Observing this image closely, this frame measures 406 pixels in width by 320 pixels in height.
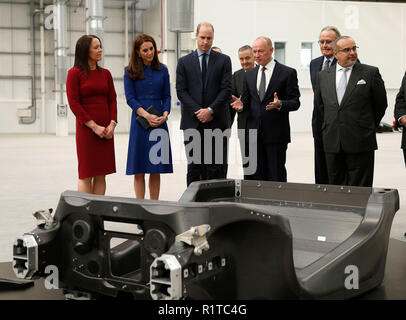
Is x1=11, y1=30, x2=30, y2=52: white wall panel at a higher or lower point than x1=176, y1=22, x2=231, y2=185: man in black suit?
higher

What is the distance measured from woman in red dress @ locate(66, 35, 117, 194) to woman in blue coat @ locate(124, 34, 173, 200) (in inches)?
9.0

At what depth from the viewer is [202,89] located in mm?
5160

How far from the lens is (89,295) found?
2490 millimetres

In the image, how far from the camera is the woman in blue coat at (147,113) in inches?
196

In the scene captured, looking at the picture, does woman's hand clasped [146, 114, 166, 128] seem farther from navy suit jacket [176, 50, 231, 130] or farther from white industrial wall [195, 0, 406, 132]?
white industrial wall [195, 0, 406, 132]

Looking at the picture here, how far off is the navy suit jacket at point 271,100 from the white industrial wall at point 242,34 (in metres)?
13.1

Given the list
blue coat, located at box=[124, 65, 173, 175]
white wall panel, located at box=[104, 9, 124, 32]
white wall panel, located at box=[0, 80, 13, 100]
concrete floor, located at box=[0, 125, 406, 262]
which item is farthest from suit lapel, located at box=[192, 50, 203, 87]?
white wall panel, located at box=[0, 80, 13, 100]

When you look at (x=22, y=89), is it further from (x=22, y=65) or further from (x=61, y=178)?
(x=61, y=178)

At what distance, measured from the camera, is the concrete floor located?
521 cm

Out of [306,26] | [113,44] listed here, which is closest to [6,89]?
[113,44]

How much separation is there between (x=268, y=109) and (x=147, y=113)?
41.9 inches

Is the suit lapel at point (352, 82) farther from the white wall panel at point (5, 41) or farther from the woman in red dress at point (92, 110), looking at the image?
the white wall panel at point (5, 41)
